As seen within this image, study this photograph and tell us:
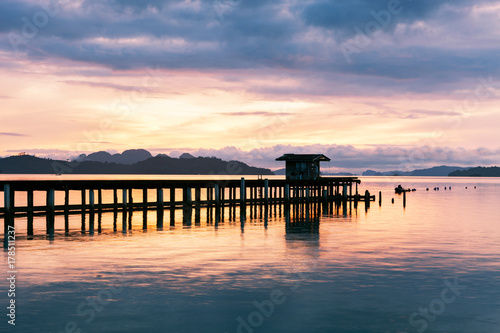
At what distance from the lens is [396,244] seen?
30.3m

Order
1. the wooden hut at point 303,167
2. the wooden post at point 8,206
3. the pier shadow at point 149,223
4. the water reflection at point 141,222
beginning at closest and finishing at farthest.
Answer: the pier shadow at point 149,223, the water reflection at point 141,222, the wooden post at point 8,206, the wooden hut at point 303,167

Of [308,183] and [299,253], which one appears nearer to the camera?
[299,253]

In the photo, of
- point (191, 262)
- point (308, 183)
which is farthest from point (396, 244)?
point (308, 183)

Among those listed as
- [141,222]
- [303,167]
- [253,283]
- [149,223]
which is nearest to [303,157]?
[303,167]

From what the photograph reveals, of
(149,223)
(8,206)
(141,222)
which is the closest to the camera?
(8,206)

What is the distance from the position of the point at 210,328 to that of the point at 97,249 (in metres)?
14.4

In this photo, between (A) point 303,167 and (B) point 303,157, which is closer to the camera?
(A) point 303,167

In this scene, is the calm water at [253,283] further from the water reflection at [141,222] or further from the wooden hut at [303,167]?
the wooden hut at [303,167]

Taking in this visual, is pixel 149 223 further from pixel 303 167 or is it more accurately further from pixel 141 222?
pixel 303 167

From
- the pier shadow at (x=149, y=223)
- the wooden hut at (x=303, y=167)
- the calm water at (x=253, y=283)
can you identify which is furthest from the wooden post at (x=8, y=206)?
the wooden hut at (x=303, y=167)

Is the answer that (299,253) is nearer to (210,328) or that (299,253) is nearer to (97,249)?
(97,249)

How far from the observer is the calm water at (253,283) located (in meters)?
14.2

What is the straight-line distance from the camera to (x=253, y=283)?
61.2ft

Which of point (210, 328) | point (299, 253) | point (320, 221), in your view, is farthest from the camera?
point (320, 221)
